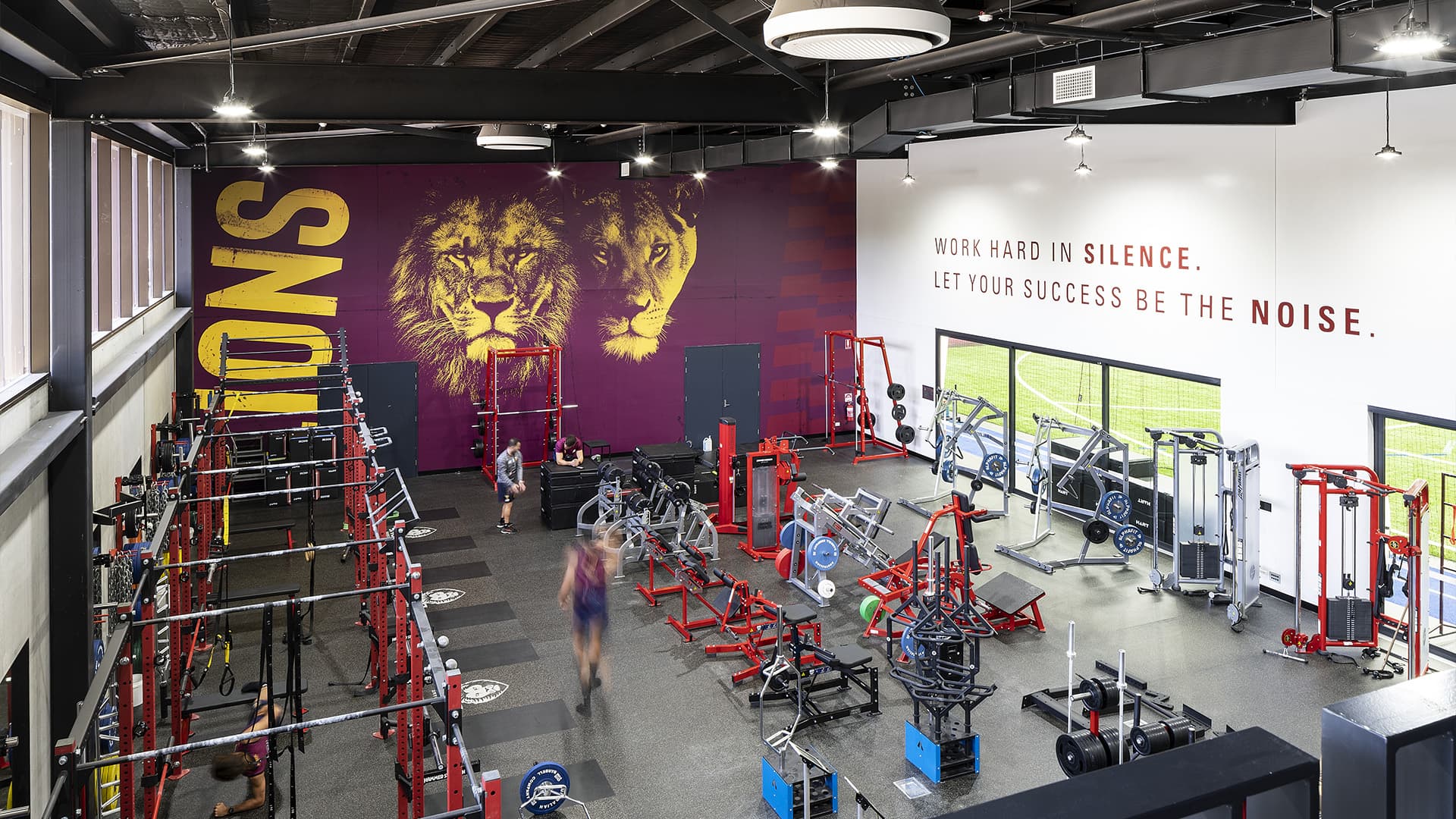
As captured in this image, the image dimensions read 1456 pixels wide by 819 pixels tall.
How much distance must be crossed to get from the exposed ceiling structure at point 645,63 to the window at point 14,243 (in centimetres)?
27

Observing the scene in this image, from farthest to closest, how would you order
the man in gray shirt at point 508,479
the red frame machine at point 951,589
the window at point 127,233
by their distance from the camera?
the man in gray shirt at point 508,479, the red frame machine at point 951,589, the window at point 127,233

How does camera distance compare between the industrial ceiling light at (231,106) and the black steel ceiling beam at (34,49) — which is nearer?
the black steel ceiling beam at (34,49)

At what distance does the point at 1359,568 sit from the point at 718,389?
9.61 metres

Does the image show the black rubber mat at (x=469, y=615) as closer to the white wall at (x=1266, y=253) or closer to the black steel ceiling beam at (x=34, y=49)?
the black steel ceiling beam at (x=34, y=49)

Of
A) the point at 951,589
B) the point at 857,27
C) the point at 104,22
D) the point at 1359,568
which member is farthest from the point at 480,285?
the point at 857,27

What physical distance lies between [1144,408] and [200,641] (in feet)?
36.2

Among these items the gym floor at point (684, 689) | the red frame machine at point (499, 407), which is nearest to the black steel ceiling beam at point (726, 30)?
the gym floor at point (684, 689)

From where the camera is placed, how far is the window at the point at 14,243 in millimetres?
6242

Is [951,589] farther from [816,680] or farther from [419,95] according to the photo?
[419,95]

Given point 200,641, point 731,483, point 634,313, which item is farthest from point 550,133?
point 200,641

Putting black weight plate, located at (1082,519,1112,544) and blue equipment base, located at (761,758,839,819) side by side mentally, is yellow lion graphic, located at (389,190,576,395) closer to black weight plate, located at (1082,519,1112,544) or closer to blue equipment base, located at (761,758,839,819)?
black weight plate, located at (1082,519,1112,544)

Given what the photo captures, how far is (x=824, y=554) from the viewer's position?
10.6 meters

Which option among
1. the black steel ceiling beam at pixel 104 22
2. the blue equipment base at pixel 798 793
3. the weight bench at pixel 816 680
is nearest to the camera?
the black steel ceiling beam at pixel 104 22

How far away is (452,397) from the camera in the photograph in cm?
1611
